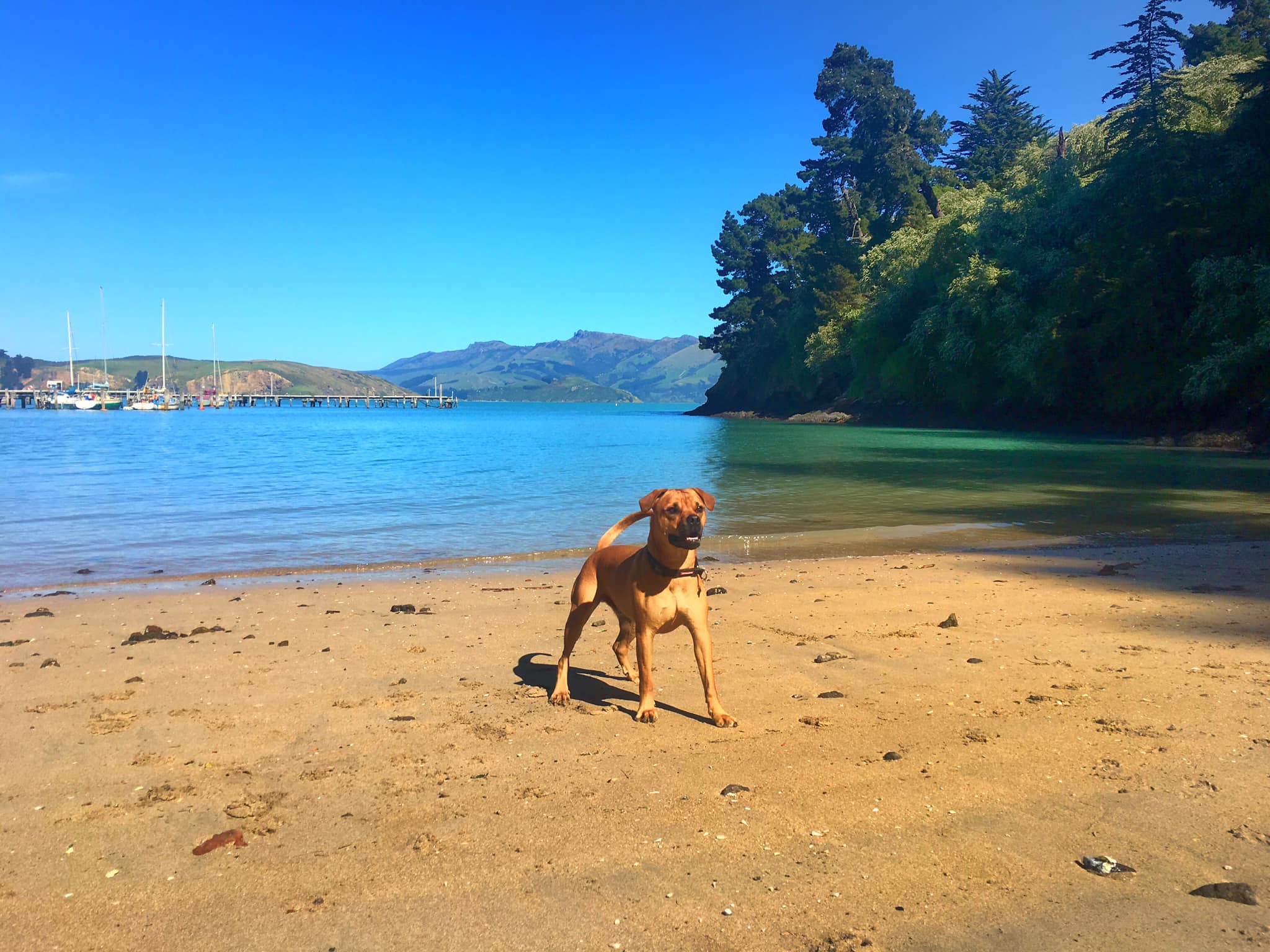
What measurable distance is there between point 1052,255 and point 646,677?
47.4 meters

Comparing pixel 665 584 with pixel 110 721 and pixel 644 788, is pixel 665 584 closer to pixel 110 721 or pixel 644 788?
pixel 644 788

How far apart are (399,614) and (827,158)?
292ft

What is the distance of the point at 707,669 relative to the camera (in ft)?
16.6

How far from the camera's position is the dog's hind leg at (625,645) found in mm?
5832

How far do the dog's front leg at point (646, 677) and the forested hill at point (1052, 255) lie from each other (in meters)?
34.2

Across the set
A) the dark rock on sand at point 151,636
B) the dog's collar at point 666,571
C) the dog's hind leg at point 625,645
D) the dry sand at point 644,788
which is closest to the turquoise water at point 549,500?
the dark rock on sand at point 151,636

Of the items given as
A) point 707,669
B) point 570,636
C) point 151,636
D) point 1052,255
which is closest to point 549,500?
point 151,636

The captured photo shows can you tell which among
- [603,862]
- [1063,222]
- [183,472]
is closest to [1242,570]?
[603,862]

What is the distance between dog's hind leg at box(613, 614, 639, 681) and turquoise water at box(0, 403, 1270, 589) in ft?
23.1

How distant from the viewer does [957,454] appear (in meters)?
33.2

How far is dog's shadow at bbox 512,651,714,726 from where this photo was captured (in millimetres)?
5449

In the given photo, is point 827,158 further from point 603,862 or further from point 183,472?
point 603,862

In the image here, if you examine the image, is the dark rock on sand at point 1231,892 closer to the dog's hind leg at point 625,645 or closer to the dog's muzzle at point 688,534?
the dog's muzzle at point 688,534

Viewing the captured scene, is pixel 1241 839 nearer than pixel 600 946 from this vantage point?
No
